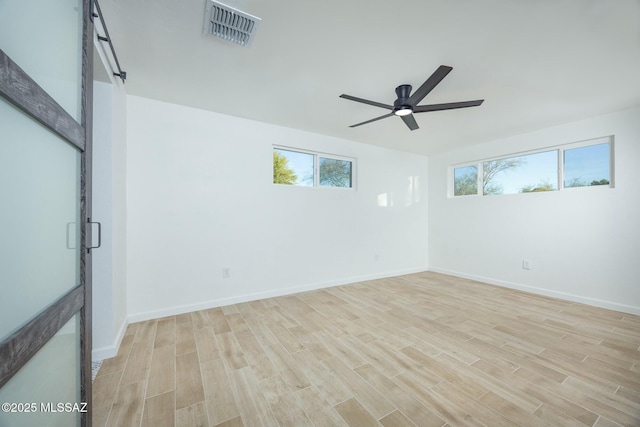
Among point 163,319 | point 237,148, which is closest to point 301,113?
point 237,148

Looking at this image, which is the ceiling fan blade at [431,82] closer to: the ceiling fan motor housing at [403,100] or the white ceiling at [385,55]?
the ceiling fan motor housing at [403,100]

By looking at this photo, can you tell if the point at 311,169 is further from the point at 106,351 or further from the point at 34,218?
the point at 34,218

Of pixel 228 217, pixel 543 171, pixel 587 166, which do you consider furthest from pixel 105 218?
pixel 587 166

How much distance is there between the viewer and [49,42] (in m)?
0.92

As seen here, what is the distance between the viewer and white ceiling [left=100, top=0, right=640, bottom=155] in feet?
5.19

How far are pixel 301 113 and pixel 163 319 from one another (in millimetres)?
2989

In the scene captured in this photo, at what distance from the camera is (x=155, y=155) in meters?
2.79

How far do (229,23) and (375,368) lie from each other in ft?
9.10

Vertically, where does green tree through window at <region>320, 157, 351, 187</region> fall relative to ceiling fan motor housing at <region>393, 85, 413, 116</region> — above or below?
below

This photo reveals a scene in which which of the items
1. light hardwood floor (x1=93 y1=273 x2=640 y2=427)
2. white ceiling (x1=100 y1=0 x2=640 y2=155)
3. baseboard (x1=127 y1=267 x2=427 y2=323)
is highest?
white ceiling (x1=100 y1=0 x2=640 y2=155)

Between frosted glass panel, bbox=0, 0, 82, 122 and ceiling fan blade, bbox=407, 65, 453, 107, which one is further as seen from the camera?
ceiling fan blade, bbox=407, 65, 453, 107

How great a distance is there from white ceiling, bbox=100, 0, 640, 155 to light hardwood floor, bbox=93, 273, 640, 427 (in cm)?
253

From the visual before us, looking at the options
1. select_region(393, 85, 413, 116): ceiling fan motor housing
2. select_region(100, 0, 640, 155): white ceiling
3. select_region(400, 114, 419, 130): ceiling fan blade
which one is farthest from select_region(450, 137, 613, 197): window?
select_region(393, 85, 413, 116): ceiling fan motor housing

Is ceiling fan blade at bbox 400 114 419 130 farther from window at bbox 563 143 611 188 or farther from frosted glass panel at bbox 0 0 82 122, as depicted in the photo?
window at bbox 563 143 611 188
